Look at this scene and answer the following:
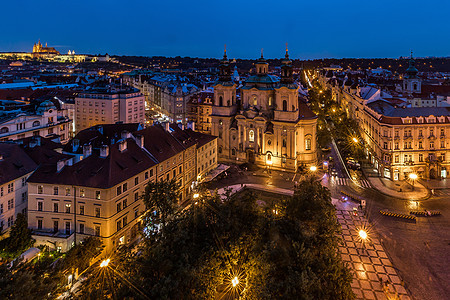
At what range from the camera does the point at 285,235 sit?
84.2ft

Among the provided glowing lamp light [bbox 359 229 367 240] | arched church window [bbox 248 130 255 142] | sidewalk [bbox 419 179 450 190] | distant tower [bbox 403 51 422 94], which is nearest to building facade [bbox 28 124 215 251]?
glowing lamp light [bbox 359 229 367 240]

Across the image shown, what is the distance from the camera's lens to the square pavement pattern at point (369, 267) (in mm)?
30406

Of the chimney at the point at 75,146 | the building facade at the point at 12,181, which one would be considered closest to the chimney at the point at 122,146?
the building facade at the point at 12,181

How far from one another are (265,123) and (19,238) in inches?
1876

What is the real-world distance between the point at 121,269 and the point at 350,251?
24709 millimetres

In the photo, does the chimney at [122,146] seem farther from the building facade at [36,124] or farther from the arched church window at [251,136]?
the arched church window at [251,136]

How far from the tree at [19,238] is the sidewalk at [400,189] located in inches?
2005

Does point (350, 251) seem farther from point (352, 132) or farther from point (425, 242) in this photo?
point (352, 132)

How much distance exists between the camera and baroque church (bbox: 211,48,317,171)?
6675 cm

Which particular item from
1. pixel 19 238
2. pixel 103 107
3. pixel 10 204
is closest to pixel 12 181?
pixel 10 204

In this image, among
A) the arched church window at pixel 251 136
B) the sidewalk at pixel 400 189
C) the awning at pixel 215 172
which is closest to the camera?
the sidewalk at pixel 400 189

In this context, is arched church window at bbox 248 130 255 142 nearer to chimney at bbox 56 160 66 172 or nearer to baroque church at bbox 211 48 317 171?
baroque church at bbox 211 48 317 171

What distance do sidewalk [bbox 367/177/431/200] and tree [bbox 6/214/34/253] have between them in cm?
5093

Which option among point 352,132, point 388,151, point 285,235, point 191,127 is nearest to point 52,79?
point 191,127
